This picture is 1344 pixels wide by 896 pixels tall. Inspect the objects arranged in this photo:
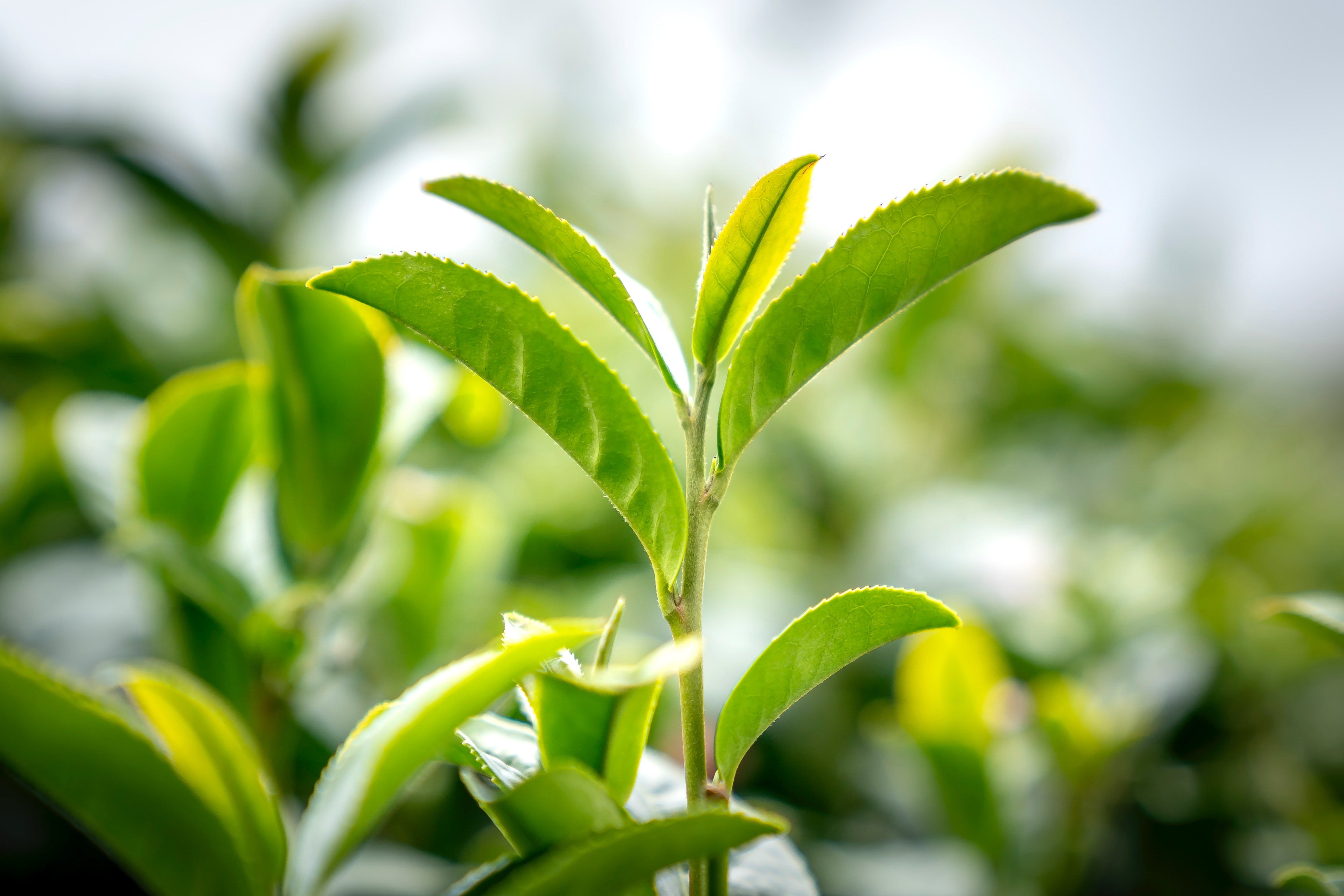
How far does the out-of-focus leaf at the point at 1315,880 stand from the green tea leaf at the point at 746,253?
333 mm

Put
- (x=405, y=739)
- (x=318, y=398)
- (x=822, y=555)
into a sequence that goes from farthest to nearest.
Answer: (x=822, y=555), (x=318, y=398), (x=405, y=739)

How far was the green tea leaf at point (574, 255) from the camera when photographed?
0.90 feet

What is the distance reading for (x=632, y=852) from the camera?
9.6 inches

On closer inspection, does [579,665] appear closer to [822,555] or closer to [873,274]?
[873,274]

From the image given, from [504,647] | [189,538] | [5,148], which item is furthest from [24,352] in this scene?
[504,647]

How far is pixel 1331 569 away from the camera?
1.26 m

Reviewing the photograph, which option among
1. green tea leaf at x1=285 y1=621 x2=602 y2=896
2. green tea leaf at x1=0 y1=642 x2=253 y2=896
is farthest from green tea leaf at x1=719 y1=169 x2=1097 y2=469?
green tea leaf at x1=0 y1=642 x2=253 y2=896

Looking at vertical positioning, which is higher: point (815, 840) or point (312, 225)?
point (312, 225)

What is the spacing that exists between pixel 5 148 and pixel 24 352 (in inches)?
18.2

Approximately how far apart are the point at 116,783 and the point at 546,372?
7.8 inches

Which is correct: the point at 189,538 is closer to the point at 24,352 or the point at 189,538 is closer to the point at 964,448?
the point at 24,352

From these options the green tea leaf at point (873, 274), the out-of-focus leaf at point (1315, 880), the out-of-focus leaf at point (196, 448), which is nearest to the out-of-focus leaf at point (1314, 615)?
the out-of-focus leaf at point (1315, 880)

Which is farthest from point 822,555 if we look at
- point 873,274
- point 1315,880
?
point 873,274

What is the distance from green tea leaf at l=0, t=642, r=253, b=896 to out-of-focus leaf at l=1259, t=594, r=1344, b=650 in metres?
0.43
